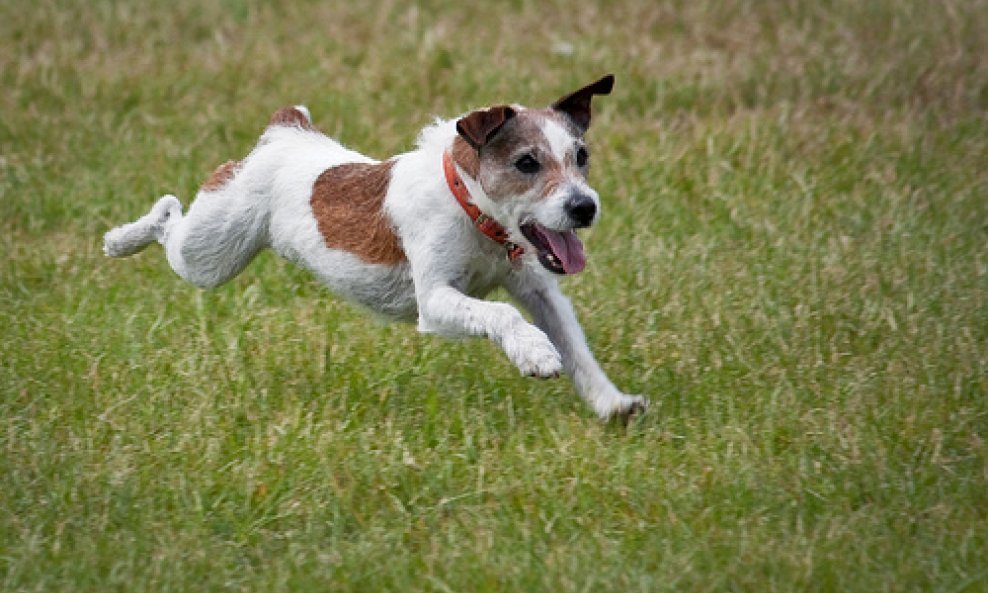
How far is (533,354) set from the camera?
5.23 m

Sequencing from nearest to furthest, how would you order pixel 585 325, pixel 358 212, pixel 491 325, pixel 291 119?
1. pixel 491 325
2. pixel 358 212
3. pixel 291 119
4. pixel 585 325

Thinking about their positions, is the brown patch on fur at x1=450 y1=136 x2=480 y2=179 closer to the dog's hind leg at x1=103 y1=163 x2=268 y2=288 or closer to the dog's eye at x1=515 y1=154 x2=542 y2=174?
the dog's eye at x1=515 y1=154 x2=542 y2=174

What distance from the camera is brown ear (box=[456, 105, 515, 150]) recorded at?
5.48m

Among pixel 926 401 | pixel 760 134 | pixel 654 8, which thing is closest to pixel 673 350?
pixel 926 401

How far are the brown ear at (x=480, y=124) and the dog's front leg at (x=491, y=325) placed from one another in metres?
0.58

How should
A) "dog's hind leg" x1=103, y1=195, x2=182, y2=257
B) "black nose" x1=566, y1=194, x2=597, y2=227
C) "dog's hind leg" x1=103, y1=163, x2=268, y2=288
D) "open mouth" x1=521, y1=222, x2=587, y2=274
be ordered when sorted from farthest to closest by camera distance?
"dog's hind leg" x1=103, y1=195, x2=182, y2=257, "dog's hind leg" x1=103, y1=163, x2=268, y2=288, "open mouth" x1=521, y1=222, x2=587, y2=274, "black nose" x1=566, y1=194, x2=597, y2=227

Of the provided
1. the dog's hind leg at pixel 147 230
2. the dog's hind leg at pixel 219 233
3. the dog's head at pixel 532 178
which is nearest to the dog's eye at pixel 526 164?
the dog's head at pixel 532 178

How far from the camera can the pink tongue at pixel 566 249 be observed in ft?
17.9

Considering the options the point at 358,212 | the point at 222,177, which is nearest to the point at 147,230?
the point at 222,177

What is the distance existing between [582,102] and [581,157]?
31 centimetres

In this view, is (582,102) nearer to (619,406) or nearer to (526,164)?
(526,164)

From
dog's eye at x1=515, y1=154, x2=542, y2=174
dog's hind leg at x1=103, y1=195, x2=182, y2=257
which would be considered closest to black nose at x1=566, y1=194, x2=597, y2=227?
dog's eye at x1=515, y1=154, x2=542, y2=174

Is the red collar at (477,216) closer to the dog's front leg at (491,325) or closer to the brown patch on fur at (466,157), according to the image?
the brown patch on fur at (466,157)

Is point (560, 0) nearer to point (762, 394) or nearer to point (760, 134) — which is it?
point (760, 134)
